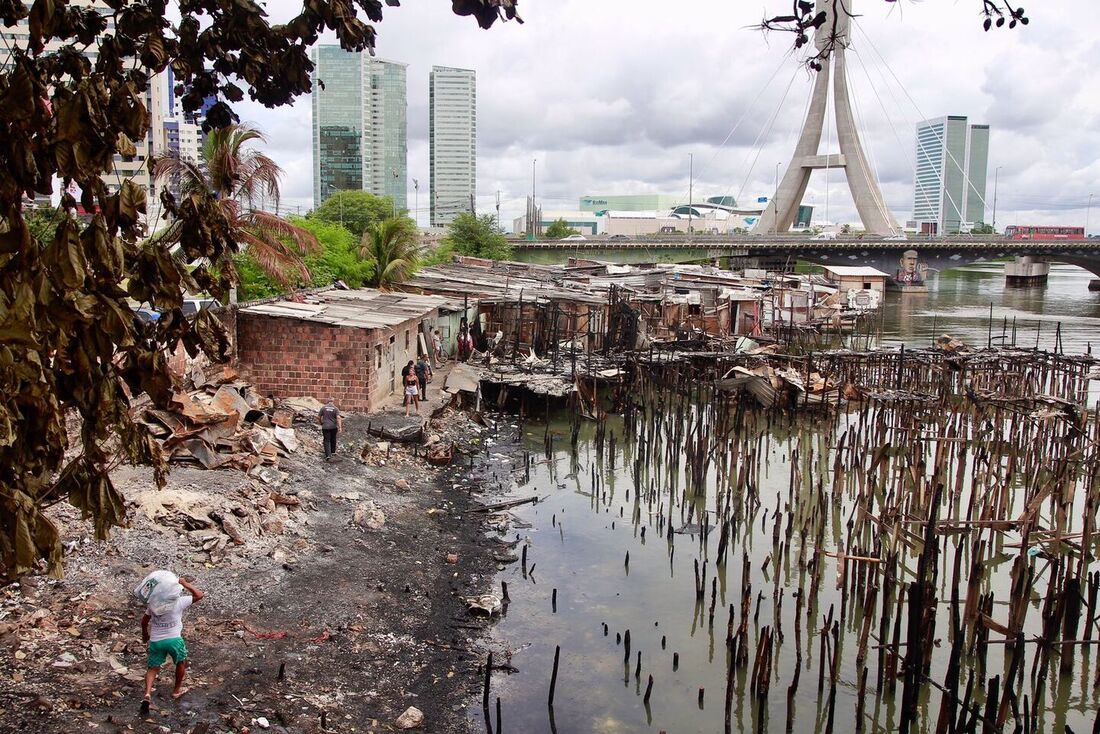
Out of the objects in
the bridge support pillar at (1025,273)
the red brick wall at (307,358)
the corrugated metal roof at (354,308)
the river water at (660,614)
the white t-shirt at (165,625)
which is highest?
the bridge support pillar at (1025,273)

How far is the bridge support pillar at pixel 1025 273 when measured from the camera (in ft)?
260

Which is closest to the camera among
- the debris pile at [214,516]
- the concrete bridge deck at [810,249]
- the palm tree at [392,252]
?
the debris pile at [214,516]

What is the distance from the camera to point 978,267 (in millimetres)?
131625

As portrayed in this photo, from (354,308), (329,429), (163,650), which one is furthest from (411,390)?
(163,650)

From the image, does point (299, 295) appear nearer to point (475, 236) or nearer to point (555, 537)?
point (555, 537)

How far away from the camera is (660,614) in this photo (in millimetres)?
10555

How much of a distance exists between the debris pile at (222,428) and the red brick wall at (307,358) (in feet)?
5.91

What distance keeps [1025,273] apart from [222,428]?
8301 cm

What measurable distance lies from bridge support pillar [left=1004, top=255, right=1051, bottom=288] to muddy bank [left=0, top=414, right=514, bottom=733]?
8047 cm

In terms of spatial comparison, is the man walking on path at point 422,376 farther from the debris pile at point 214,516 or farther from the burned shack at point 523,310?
the debris pile at point 214,516

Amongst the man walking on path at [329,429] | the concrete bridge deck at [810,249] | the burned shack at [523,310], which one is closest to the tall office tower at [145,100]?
the man walking on path at [329,429]

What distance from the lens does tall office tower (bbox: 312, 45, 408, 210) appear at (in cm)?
10519

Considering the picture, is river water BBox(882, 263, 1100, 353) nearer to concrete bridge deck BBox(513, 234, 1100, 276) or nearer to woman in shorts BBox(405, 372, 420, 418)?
concrete bridge deck BBox(513, 234, 1100, 276)

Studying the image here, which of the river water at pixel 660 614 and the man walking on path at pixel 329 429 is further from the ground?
the man walking on path at pixel 329 429
